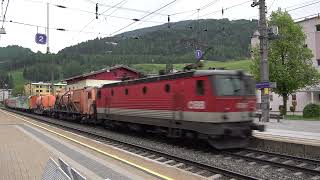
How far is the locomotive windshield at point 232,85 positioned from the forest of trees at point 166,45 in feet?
31.2

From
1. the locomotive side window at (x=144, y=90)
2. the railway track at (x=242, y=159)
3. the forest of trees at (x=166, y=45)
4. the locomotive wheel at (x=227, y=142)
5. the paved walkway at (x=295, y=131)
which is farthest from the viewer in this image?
the forest of trees at (x=166, y=45)

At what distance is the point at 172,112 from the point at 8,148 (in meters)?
6.36

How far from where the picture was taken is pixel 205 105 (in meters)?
16.3

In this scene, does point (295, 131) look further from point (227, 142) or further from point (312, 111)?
point (312, 111)

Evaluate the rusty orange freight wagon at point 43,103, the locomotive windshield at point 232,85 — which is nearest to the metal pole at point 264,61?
the locomotive windshield at point 232,85

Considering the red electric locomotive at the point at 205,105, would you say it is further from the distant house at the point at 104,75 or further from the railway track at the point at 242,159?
the distant house at the point at 104,75

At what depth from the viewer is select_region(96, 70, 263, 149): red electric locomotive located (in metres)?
16.1

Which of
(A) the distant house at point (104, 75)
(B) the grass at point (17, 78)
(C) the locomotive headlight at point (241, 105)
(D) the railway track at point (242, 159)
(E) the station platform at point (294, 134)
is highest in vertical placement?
(B) the grass at point (17, 78)

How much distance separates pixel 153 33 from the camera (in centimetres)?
4412

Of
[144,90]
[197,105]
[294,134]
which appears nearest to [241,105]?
[197,105]

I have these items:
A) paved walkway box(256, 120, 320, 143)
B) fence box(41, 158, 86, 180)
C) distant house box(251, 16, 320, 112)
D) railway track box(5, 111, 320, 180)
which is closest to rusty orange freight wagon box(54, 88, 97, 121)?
paved walkway box(256, 120, 320, 143)

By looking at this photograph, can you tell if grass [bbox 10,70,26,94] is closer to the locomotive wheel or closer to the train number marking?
the train number marking

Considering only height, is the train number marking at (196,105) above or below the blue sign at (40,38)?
below

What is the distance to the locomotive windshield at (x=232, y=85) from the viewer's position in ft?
53.2
